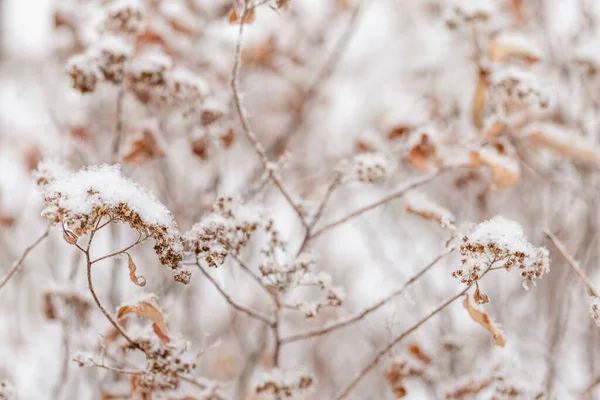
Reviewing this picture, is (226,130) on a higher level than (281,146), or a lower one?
lower

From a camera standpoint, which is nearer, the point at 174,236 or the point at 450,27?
the point at 174,236

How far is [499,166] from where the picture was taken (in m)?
1.39

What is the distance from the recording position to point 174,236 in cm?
101

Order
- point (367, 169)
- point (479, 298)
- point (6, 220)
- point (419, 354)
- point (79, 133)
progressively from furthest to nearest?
point (79, 133)
point (6, 220)
point (419, 354)
point (367, 169)
point (479, 298)

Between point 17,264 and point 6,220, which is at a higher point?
point 6,220

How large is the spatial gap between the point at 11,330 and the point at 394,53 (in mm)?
3259

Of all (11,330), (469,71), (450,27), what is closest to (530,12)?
(469,71)

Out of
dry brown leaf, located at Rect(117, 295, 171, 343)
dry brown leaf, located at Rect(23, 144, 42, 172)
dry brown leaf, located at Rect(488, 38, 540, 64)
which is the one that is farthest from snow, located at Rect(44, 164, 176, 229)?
dry brown leaf, located at Rect(23, 144, 42, 172)

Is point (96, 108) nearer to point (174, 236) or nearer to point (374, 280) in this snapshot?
point (374, 280)

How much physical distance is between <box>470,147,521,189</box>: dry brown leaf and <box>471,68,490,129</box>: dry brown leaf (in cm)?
25

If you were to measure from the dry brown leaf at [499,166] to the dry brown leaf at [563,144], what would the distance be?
0.76ft

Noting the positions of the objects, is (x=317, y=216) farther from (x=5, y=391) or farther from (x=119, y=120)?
(x=5, y=391)

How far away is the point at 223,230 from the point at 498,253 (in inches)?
19.2

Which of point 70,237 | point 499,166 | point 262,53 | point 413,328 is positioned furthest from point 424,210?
point 262,53
